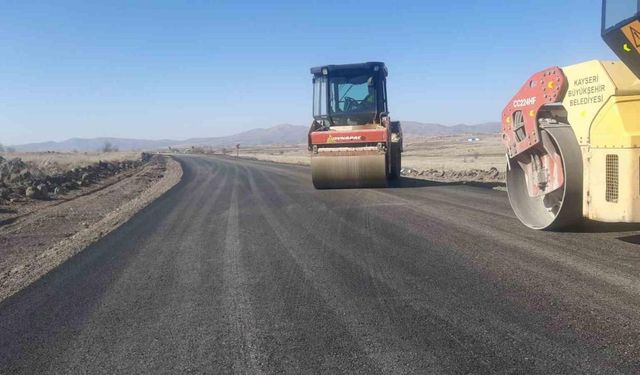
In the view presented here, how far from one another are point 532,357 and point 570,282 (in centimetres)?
206

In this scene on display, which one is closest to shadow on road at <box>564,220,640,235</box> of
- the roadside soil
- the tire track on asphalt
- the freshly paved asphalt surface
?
the freshly paved asphalt surface

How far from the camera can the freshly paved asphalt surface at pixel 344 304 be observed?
4379mm

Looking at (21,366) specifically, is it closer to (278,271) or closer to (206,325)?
(206,325)

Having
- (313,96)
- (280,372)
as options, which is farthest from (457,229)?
(313,96)

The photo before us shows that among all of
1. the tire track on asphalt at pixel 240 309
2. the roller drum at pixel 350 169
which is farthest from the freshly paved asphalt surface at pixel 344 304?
the roller drum at pixel 350 169

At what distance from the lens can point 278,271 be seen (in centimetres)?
721

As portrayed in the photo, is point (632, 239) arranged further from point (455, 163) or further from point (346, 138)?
point (455, 163)

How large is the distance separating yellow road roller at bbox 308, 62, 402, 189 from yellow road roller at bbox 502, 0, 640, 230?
7098 mm

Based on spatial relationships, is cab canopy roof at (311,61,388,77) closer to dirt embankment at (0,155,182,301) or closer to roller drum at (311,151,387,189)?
roller drum at (311,151,387,189)

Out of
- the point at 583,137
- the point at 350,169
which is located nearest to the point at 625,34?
the point at 583,137

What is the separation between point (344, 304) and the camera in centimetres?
567

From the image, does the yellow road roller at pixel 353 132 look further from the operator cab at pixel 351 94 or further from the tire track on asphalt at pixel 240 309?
the tire track on asphalt at pixel 240 309

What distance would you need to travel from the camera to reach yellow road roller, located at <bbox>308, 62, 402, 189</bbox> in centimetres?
1678

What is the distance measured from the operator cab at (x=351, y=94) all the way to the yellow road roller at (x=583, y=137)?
911 centimetres
